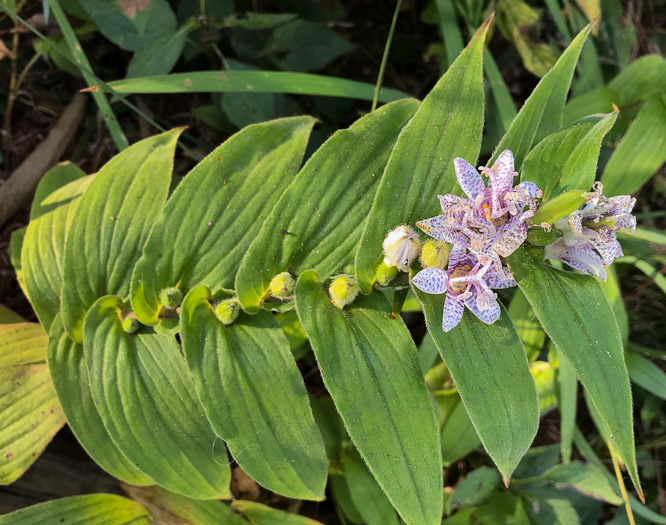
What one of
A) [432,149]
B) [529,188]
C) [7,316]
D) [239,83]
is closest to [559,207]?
[529,188]

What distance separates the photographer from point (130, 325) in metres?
1.22

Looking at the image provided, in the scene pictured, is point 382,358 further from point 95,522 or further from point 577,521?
point 577,521

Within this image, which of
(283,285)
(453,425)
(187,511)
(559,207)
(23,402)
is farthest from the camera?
(453,425)

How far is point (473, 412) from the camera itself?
0.87 meters

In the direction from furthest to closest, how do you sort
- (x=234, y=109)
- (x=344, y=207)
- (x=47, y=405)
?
1. (x=234, y=109)
2. (x=47, y=405)
3. (x=344, y=207)

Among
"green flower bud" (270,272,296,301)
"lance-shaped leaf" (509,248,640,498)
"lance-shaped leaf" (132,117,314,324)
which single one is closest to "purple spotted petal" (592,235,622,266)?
"lance-shaped leaf" (509,248,640,498)

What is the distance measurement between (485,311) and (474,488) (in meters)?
1.00

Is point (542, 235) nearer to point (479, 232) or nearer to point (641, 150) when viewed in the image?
point (479, 232)

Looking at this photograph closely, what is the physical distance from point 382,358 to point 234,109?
1.00 meters

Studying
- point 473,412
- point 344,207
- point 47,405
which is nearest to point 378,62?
point 344,207

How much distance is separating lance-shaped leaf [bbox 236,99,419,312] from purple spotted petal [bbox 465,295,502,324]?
0.30 m

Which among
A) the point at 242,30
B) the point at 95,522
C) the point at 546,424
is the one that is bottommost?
the point at 546,424

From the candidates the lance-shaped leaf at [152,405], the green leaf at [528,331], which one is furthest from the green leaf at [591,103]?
the lance-shaped leaf at [152,405]

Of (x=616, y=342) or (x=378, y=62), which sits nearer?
(x=616, y=342)
